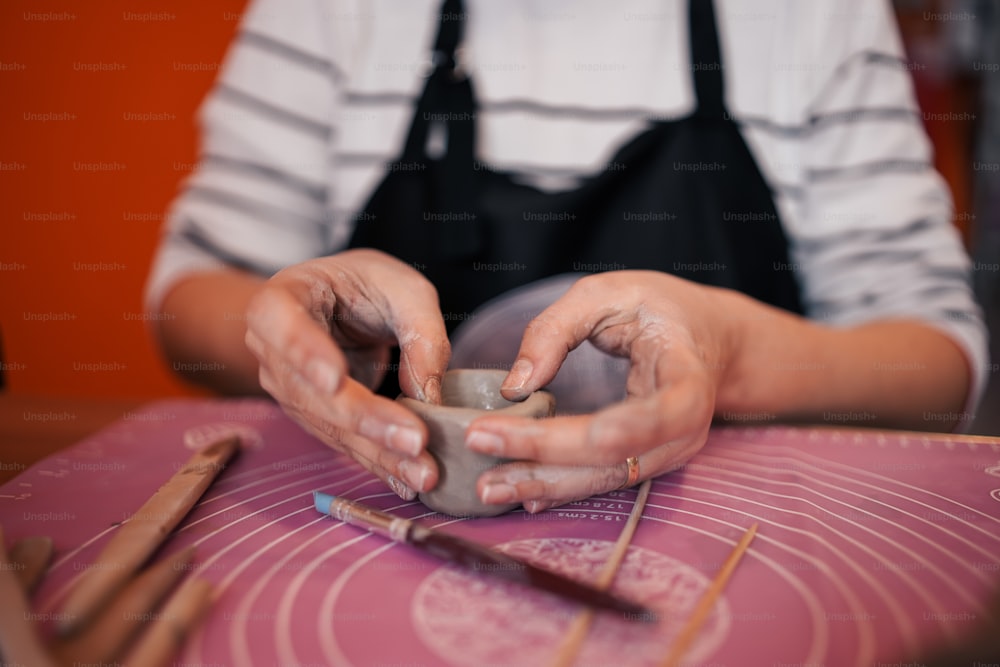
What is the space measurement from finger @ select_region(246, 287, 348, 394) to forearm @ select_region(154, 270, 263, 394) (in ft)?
1.44

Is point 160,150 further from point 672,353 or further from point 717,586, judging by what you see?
point 717,586

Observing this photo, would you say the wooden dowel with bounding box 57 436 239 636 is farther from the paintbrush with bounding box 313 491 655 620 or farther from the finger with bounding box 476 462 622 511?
the finger with bounding box 476 462 622 511

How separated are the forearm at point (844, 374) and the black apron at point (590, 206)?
19 centimetres

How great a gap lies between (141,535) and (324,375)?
20 cm

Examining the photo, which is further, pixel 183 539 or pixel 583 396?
pixel 583 396

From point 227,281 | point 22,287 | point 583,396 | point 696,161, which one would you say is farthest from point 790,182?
point 22,287

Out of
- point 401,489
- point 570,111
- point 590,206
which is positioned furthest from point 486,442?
point 570,111

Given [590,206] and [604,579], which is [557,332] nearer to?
[604,579]

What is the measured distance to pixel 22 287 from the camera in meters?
1.78

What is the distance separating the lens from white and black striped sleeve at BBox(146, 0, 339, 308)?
1.16 m

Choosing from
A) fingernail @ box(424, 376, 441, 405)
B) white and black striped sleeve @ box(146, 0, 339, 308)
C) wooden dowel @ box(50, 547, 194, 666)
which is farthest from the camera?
white and black striped sleeve @ box(146, 0, 339, 308)

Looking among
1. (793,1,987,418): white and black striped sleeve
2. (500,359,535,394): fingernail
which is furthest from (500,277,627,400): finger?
(793,1,987,418): white and black striped sleeve

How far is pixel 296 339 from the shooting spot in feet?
1.95

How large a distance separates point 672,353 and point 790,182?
0.67 m
